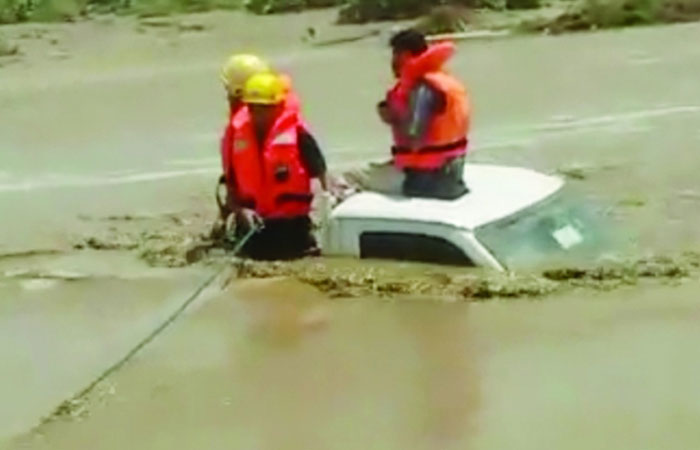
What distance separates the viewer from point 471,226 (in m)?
9.02

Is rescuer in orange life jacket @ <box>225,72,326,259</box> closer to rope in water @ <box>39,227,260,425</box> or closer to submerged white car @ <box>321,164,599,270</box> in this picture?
rope in water @ <box>39,227,260,425</box>

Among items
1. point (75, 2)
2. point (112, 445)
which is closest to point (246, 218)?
point (112, 445)

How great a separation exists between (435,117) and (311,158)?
0.62 meters

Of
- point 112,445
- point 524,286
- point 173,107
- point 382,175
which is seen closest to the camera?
point 112,445

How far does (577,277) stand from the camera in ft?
29.7

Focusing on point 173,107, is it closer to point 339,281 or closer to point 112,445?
point 339,281

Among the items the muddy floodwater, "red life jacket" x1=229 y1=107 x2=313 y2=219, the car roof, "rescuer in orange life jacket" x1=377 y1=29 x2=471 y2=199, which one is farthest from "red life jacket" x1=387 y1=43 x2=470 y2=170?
the muddy floodwater

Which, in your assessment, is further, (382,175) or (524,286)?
(382,175)

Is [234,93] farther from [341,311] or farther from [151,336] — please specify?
[151,336]

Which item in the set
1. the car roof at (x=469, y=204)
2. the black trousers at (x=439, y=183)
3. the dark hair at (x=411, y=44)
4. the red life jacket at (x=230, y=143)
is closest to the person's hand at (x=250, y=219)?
the red life jacket at (x=230, y=143)

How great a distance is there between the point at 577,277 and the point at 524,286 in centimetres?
28

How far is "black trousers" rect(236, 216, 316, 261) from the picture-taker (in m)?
9.80

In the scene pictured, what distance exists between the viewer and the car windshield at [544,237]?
9109 mm

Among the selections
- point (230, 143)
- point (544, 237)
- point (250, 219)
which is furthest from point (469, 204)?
point (230, 143)
